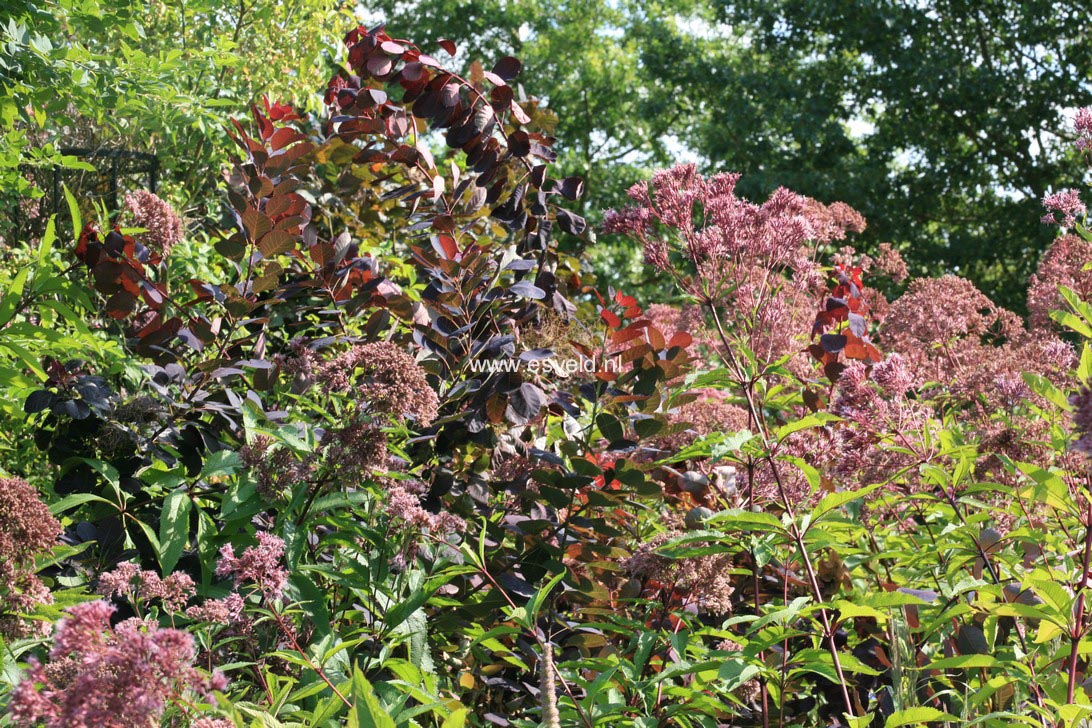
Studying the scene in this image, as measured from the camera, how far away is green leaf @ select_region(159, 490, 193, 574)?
213cm

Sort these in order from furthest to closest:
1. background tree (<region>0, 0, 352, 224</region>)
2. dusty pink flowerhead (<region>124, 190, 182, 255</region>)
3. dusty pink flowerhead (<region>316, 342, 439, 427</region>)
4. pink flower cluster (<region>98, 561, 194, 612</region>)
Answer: background tree (<region>0, 0, 352, 224</region>)
dusty pink flowerhead (<region>124, 190, 182, 255</region>)
dusty pink flowerhead (<region>316, 342, 439, 427</region>)
pink flower cluster (<region>98, 561, 194, 612</region>)

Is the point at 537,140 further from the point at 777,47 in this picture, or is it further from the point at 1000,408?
the point at 777,47

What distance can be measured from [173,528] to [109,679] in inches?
42.4

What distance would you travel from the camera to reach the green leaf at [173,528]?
2.13 m

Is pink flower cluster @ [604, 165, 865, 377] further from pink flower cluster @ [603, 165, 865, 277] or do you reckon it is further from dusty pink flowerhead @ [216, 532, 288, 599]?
dusty pink flowerhead @ [216, 532, 288, 599]

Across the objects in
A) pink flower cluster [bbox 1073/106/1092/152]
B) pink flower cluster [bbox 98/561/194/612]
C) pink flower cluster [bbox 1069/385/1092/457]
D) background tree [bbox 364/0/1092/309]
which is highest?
pink flower cluster [bbox 1073/106/1092/152]

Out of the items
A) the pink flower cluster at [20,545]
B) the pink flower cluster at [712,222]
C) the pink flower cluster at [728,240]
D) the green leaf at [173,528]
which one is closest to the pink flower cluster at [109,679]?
the pink flower cluster at [20,545]

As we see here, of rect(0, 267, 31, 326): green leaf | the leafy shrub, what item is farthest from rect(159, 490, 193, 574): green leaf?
rect(0, 267, 31, 326): green leaf

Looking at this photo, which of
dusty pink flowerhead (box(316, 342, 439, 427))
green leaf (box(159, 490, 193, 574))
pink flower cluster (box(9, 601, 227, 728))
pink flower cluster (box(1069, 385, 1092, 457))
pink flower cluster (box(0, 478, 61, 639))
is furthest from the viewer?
green leaf (box(159, 490, 193, 574))

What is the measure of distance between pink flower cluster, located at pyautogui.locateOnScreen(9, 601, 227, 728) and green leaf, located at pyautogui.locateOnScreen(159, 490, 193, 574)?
3.06 feet

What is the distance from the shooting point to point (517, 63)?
3.09 m

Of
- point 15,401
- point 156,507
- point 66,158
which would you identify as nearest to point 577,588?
point 156,507

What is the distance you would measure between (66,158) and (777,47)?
54.7 ft

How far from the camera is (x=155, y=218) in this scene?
2570 mm
